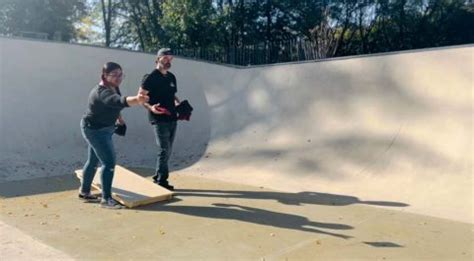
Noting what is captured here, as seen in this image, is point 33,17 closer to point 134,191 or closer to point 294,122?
point 294,122

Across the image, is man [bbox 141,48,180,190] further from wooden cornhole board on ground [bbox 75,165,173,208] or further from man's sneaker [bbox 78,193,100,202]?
man's sneaker [bbox 78,193,100,202]

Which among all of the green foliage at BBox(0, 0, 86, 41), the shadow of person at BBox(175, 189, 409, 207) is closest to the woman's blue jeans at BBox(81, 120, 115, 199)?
the shadow of person at BBox(175, 189, 409, 207)

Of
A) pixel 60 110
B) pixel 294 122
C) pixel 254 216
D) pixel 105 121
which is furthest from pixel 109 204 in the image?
pixel 60 110

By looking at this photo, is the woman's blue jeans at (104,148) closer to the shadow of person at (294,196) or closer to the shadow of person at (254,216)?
the shadow of person at (254,216)

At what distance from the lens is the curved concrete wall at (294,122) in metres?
5.32

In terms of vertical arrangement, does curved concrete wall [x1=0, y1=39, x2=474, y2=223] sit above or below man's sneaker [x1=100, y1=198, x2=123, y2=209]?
above

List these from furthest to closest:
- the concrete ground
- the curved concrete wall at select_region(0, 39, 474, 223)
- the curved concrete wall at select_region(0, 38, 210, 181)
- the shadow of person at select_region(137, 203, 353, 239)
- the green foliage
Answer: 1. the green foliage
2. the curved concrete wall at select_region(0, 38, 210, 181)
3. the curved concrete wall at select_region(0, 39, 474, 223)
4. the shadow of person at select_region(137, 203, 353, 239)
5. the concrete ground

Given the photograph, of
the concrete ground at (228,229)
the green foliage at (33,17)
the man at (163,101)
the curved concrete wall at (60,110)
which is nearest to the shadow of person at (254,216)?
the concrete ground at (228,229)

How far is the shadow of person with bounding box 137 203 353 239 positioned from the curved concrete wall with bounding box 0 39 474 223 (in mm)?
1097

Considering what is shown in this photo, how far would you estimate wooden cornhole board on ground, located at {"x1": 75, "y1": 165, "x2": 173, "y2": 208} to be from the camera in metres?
4.52

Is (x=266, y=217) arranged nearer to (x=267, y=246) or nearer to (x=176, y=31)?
(x=267, y=246)

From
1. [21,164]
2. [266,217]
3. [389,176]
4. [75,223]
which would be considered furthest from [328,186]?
[21,164]

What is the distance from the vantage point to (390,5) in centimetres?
1717

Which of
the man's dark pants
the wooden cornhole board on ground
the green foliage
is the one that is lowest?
the wooden cornhole board on ground
